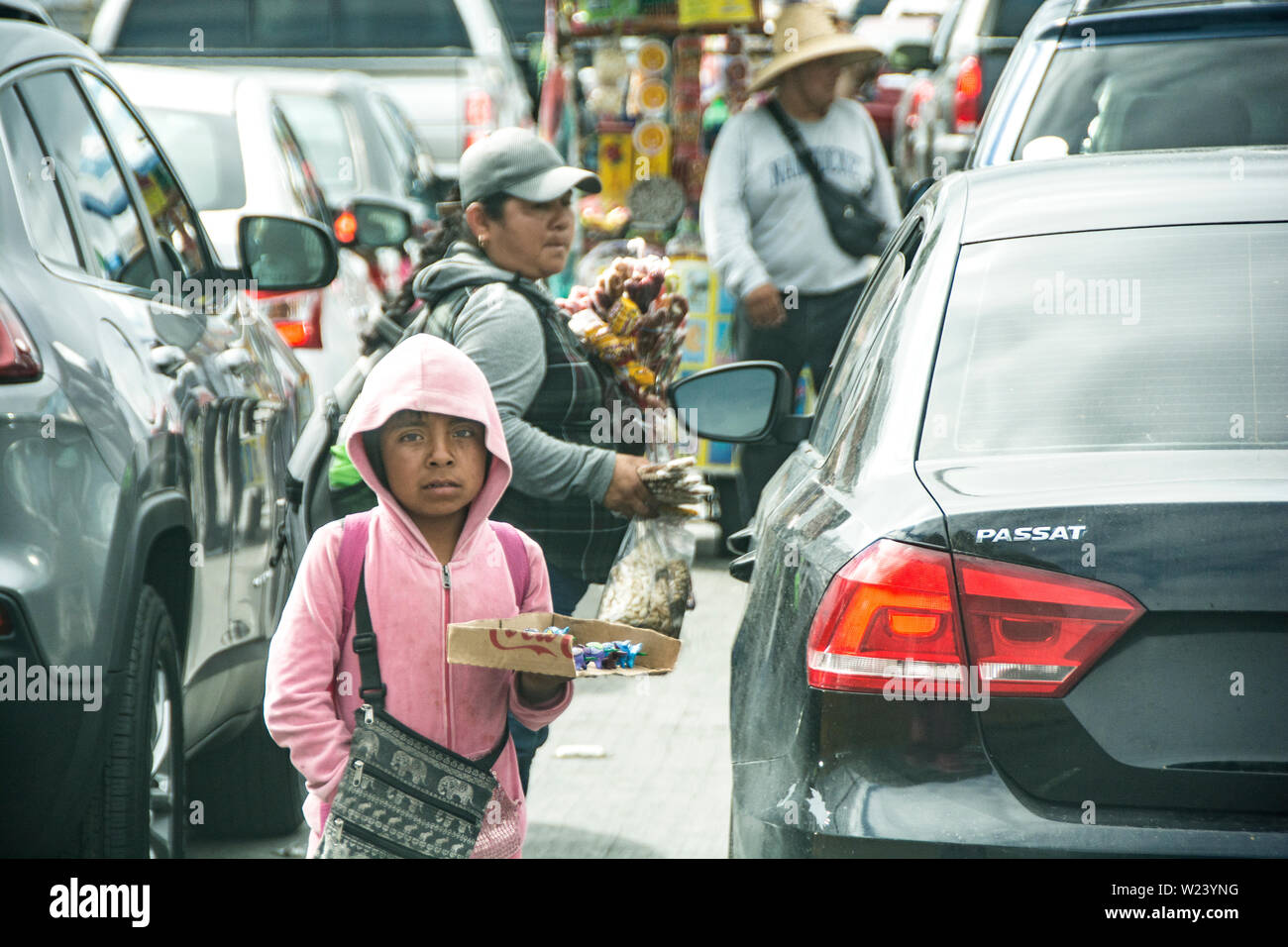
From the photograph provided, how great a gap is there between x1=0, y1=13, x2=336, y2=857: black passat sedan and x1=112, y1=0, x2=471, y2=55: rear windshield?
11.7 m

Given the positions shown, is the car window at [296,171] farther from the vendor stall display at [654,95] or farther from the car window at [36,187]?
the car window at [36,187]

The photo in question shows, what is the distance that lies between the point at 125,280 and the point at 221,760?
148cm

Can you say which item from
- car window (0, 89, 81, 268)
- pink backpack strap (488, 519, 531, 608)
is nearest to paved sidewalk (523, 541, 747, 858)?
pink backpack strap (488, 519, 531, 608)

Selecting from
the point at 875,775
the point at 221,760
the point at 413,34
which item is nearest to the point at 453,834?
the point at 875,775

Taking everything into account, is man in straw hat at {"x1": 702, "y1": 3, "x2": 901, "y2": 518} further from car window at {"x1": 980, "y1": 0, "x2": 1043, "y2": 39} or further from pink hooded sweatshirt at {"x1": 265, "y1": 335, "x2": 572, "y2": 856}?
car window at {"x1": 980, "y1": 0, "x2": 1043, "y2": 39}

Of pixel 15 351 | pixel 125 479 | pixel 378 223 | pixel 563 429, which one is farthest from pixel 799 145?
pixel 15 351

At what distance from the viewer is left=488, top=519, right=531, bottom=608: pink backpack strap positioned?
3.16 metres

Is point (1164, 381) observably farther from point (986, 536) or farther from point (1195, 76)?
point (1195, 76)

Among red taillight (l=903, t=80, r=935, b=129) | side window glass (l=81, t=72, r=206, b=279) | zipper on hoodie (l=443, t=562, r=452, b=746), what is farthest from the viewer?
red taillight (l=903, t=80, r=935, b=129)

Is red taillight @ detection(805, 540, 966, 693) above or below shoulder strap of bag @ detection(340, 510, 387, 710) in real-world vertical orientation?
above

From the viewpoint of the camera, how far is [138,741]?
3.44 m

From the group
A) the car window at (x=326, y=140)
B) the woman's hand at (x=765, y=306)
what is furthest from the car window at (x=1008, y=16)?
the woman's hand at (x=765, y=306)

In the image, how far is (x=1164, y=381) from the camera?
109 inches
